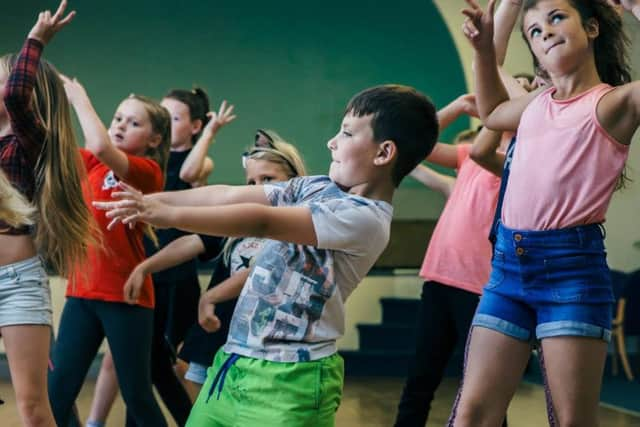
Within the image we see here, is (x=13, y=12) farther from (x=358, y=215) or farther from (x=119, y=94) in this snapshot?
(x=358, y=215)

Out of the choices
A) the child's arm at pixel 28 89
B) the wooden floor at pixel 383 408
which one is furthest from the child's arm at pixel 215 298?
the wooden floor at pixel 383 408

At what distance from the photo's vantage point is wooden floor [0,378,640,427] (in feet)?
14.4

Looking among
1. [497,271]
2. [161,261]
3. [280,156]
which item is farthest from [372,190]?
[161,261]

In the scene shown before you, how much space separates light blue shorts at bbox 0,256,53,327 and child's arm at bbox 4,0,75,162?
1.01 feet

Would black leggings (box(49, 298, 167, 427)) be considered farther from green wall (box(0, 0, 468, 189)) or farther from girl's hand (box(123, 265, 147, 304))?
green wall (box(0, 0, 468, 189))

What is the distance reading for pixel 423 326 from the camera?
3.19 m

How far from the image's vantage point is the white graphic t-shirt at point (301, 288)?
5.98 feet

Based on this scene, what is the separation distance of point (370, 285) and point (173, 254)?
3388 millimetres

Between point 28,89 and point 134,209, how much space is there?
1.22 metres

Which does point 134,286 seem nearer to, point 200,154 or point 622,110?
point 200,154

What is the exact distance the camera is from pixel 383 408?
15.9ft

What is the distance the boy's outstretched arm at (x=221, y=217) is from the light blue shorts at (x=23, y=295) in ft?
3.35

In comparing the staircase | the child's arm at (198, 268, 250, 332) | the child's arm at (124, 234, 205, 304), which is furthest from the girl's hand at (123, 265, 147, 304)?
the staircase

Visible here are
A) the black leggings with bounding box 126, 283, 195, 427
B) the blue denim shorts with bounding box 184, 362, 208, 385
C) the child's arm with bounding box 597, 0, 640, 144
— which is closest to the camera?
the child's arm with bounding box 597, 0, 640, 144
